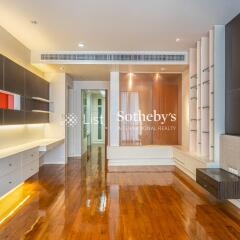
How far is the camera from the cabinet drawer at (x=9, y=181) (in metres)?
3.36

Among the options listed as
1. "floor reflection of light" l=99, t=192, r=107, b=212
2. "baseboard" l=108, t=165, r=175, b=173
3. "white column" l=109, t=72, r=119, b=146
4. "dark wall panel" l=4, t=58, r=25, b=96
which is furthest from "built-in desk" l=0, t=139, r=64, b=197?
"white column" l=109, t=72, r=119, b=146

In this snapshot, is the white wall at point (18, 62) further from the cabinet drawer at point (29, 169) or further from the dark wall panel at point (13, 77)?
the cabinet drawer at point (29, 169)

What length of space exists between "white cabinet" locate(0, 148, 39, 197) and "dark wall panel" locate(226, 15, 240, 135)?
3638mm

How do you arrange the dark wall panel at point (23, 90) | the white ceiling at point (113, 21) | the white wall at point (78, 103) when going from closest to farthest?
the white ceiling at point (113, 21) < the dark wall panel at point (23, 90) < the white wall at point (78, 103)

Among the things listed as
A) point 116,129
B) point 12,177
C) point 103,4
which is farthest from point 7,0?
point 116,129

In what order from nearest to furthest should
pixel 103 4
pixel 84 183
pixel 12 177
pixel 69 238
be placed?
pixel 69 238 < pixel 103 4 < pixel 12 177 < pixel 84 183

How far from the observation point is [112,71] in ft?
22.1

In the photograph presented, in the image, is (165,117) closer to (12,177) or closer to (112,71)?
(112,71)

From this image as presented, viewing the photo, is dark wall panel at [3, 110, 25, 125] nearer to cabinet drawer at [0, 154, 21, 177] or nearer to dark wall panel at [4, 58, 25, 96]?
dark wall panel at [4, 58, 25, 96]

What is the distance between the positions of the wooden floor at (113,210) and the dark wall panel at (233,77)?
1366mm

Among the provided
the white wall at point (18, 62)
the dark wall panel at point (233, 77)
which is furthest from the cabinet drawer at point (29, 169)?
the dark wall panel at point (233, 77)

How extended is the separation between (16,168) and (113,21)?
9.69 ft

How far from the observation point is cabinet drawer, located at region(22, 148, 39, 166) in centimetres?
424

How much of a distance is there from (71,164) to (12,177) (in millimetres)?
3410
